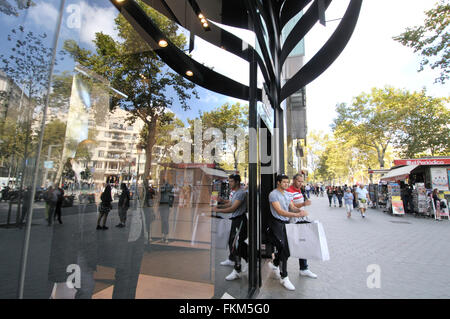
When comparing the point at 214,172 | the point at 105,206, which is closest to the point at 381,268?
the point at 214,172

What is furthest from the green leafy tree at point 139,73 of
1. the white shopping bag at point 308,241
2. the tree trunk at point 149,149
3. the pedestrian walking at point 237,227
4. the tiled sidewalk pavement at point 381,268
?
the tiled sidewalk pavement at point 381,268

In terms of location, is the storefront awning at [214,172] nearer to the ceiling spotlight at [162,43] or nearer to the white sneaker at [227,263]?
the white sneaker at [227,263]

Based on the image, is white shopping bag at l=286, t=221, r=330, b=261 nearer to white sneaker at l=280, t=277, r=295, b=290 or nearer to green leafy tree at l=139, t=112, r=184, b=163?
white sneaker at l=280, t=277, r=295, b=290

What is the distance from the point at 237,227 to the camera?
333 centimetres

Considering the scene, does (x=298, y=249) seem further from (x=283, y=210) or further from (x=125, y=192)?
(x=125, y=192)

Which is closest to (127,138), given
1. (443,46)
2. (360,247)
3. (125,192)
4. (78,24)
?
(125,192)

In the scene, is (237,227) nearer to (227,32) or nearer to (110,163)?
(110,163)

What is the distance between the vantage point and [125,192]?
6.27 feet

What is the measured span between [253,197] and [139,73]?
81.8 inches

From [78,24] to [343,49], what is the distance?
14.1 feet

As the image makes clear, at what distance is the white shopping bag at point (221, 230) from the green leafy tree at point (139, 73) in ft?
5.23

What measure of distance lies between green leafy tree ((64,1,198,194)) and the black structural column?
959 mm

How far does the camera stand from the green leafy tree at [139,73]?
6.18ft

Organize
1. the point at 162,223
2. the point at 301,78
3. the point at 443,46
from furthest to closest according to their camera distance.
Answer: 1. the point at 443,46
2. the point at 301,78
3. the point at 162,223
